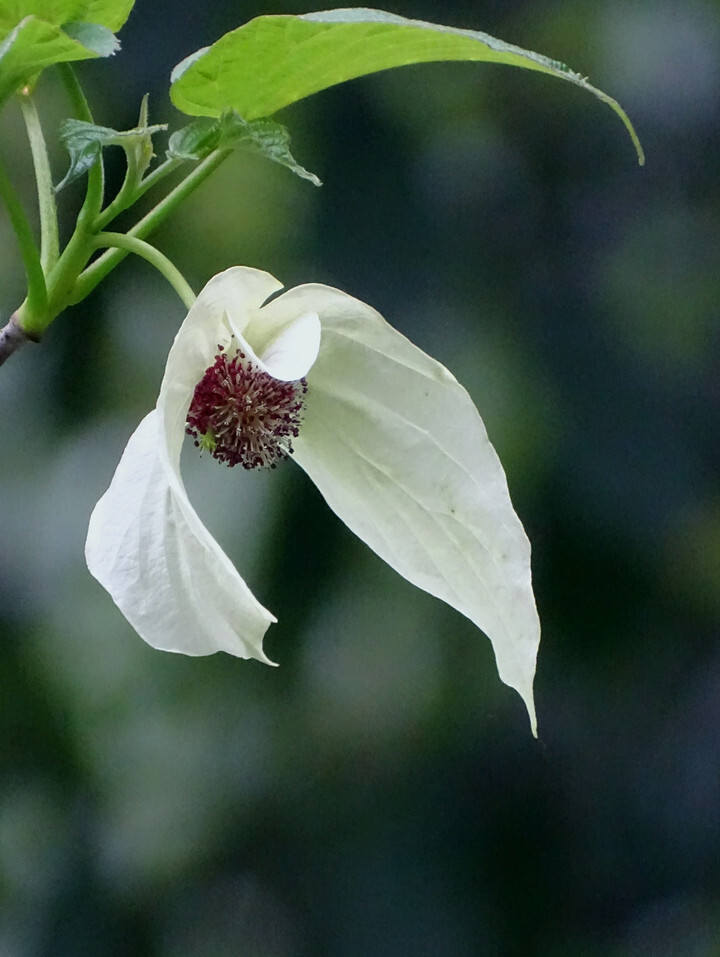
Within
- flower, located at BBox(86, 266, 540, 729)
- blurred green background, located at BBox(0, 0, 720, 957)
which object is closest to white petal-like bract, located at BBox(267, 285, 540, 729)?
flower, located at BBox(86, 266, 540, 729)

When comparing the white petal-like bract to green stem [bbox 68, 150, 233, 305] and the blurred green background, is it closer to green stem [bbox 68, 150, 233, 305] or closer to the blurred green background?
green stem [bbox 68, 150, 233, 305]

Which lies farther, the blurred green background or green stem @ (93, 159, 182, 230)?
the blurred green background

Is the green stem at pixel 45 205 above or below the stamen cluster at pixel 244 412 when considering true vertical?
above

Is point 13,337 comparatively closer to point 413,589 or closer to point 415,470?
point 415,470

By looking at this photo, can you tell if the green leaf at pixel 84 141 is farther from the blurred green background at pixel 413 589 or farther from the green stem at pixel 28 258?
the blurred green background at pixel 413 589

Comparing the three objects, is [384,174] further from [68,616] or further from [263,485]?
[68,616]

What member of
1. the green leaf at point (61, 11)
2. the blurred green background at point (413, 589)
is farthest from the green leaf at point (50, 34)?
the blurred green background at point (413, 589)

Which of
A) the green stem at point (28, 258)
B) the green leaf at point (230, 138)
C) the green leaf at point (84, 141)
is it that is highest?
the green leaf at point (230, 138)

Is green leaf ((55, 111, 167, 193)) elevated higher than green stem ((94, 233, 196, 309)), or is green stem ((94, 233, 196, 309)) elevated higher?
green leaf ((55, 111, 167, 193))
